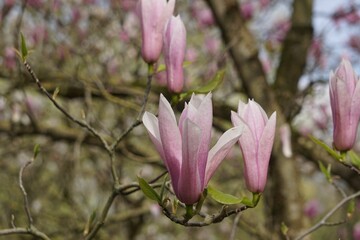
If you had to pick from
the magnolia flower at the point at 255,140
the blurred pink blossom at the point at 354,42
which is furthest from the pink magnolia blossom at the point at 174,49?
the blurred pink blossom at the point at 354,42

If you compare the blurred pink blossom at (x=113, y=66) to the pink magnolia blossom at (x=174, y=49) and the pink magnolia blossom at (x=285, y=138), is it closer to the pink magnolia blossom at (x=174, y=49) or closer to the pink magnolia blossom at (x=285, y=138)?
the pink magnolia blossom at (x=285, y=138)

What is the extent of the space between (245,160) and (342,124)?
263mm

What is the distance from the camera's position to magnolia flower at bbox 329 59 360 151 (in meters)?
1.10

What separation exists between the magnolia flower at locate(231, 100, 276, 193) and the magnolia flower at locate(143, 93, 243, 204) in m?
0.06

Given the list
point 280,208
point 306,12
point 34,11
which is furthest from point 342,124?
point 34,11

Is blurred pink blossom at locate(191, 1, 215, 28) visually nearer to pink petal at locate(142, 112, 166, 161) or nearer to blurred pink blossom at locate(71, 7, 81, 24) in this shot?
blurred pink blossom at locate(71, 7, 81, 24)

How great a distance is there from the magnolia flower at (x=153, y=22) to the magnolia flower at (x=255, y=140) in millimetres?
374

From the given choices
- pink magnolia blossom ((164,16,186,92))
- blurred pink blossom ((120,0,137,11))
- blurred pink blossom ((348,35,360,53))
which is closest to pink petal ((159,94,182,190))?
pink magnolia blossom ((164,16,186,92))

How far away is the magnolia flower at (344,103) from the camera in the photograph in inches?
43.5

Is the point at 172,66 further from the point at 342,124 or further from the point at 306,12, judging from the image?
the point at 306,12

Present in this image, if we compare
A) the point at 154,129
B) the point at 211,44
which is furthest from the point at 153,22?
the point at 211,44

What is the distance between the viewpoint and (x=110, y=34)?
4602 millimetres

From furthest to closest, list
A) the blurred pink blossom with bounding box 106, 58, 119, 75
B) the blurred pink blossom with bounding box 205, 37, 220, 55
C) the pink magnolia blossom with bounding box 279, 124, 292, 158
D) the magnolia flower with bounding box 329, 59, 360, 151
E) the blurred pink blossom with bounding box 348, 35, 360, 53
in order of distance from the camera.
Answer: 1. the blurred pink blossom with bounding box 348, 35, 360, 53
2. the blurred pink blossom with bounding box 205, 37, 220, 55
3. the blurred pink blossom with bounding box 106, 58, 119, 75
4. the pink magnolia blossom with bounding box 279, 124, 292, 158
5. the magnolia flower with bounding box 329, 59, 360, 151

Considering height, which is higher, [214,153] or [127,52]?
[214,153]
